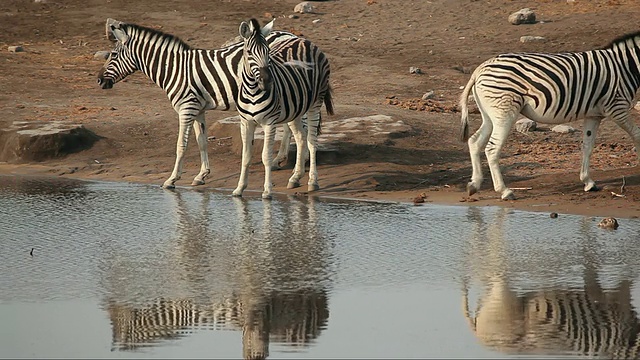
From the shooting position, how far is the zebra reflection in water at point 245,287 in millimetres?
7684

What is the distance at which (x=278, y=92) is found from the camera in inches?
533

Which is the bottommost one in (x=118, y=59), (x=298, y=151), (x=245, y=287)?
(x=298, y=151)

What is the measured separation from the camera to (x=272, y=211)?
12375 mm

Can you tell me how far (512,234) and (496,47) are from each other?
39.5ft

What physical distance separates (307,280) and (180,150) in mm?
5399

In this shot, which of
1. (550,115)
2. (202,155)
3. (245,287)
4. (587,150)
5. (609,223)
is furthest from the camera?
(202,155)

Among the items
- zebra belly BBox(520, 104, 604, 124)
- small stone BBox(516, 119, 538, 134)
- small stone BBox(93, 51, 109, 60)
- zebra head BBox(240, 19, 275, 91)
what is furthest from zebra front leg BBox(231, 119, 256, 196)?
small stone BBox(93, 51, 109, 60)

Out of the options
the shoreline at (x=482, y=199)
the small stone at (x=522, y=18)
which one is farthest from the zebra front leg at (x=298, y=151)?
the small stone at (x=522, y=18)

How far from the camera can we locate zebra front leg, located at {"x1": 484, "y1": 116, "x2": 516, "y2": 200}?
41.9ft

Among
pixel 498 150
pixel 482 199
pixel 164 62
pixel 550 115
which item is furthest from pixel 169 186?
pixel 550 115

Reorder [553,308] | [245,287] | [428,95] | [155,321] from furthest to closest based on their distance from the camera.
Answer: [428,95] < [245,287] < [553,308] < [155,321]

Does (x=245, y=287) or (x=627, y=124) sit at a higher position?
(x=245, y=287)

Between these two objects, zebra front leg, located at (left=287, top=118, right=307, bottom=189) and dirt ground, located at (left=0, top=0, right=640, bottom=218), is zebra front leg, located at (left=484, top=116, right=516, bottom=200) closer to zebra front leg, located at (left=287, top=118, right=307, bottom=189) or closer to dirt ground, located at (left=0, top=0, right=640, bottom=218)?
dirt ground, located at (left=0, top=0, right=640, bottom=218)

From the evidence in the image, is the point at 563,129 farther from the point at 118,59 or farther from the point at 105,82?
the point at 105,82
